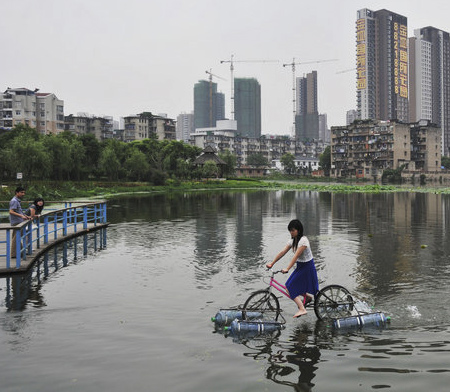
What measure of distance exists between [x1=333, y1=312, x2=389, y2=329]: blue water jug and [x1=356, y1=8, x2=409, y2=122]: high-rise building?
197252 millimetres

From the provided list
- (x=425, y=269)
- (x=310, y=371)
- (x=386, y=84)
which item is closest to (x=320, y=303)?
(x=310, y=371)

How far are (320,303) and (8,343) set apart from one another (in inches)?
223

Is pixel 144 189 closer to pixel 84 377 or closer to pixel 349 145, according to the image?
pixel 84 377

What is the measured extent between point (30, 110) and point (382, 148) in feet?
327

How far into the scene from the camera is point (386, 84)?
197 meters

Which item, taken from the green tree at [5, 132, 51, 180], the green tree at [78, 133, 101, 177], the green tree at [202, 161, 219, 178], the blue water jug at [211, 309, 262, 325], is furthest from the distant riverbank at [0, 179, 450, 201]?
the blue water jug at [211, 309, 262, 325]

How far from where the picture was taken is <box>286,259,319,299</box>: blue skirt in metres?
8.99

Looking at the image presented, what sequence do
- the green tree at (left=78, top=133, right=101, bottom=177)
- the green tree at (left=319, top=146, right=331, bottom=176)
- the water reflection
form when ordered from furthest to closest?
1. the green tree at (left=319, top=146, right=331, bottom=176)
2. the green tree at (left=78, top=133, right=101, bottom=177)
3. the water reflection

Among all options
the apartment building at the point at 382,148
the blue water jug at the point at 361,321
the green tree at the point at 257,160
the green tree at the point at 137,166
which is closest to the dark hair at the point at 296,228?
the blue water jug at the point at 361,321

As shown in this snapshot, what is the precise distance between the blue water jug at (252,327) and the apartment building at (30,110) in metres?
114

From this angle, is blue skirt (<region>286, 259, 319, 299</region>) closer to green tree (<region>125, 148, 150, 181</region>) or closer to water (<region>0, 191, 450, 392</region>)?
water (<region>0, 191, 450, 392</region>)

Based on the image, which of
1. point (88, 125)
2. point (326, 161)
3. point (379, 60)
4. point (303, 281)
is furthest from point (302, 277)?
point (379, 60)

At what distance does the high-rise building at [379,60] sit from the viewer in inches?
7643

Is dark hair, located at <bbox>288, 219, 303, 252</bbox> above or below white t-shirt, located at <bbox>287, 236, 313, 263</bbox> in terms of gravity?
above
